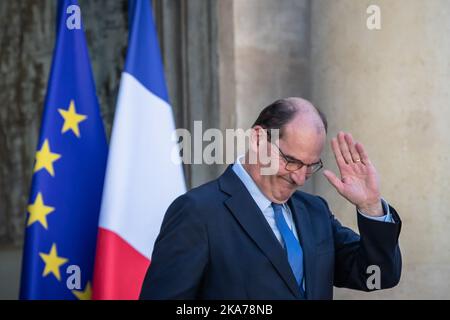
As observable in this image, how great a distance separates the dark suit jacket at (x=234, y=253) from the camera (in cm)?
238

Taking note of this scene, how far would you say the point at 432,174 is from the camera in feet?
13.5

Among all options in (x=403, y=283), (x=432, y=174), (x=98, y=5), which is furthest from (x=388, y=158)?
(x=98, y=5)

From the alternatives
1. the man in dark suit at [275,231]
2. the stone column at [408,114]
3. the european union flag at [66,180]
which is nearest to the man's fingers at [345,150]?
the man in dark suit at [275,231]

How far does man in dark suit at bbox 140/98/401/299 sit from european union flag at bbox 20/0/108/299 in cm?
127

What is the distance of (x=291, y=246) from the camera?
8.30 feet

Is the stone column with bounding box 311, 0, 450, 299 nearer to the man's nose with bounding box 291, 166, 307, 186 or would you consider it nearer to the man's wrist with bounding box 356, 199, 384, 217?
the man's wrist with bounding box 356, 199, 384, 217

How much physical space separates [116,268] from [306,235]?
1298 mm

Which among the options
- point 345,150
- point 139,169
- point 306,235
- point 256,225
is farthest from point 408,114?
point 256,225

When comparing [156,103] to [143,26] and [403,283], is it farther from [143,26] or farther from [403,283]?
[403,283]

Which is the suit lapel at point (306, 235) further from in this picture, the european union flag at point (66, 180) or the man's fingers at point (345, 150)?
the european union flag at point (66, 180)

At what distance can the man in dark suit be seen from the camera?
2.40m

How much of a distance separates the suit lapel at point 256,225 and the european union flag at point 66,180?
4.28 feet

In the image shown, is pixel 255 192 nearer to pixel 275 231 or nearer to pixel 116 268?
pixel 275 231

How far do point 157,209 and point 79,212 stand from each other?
35 cm
